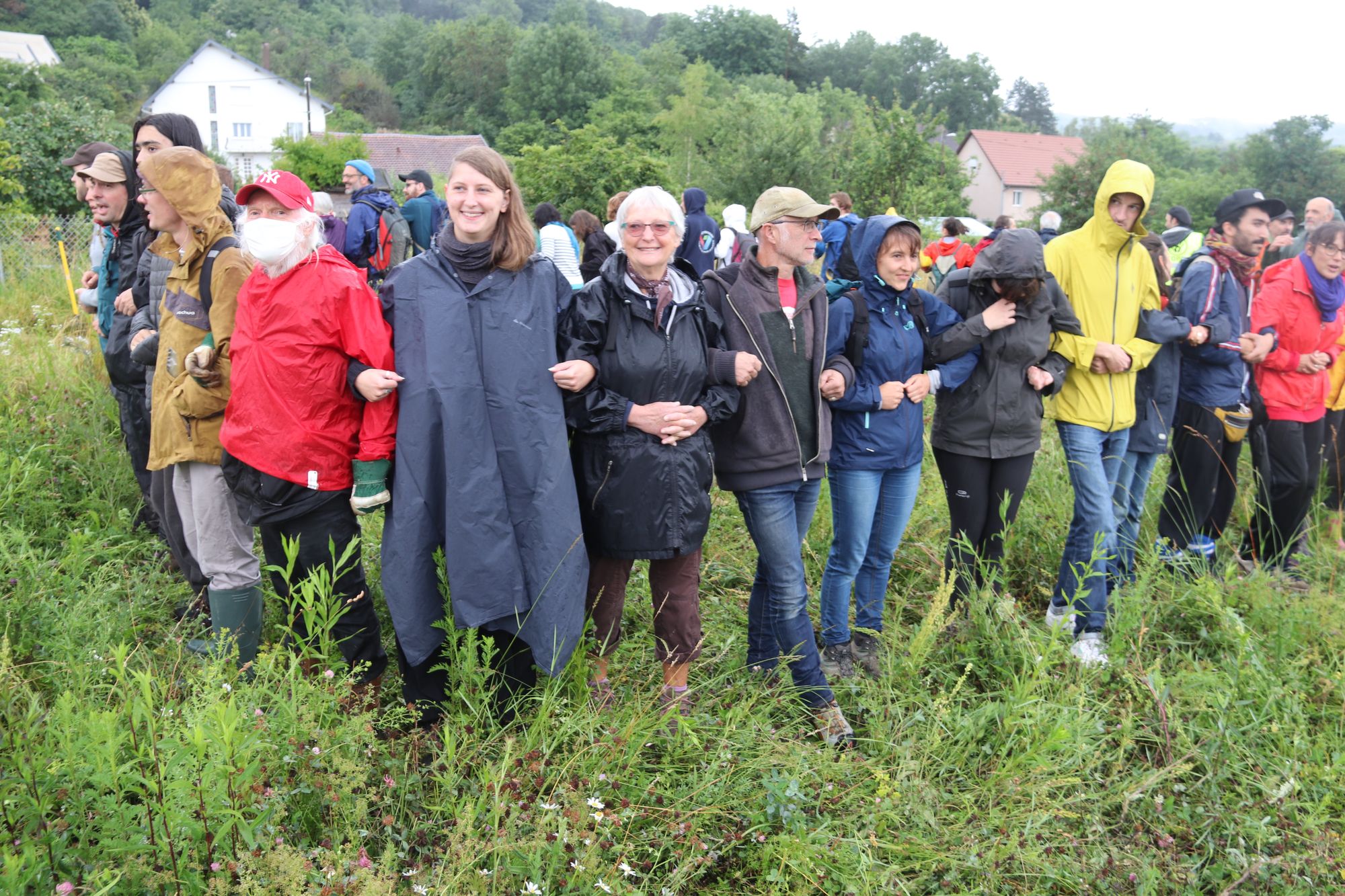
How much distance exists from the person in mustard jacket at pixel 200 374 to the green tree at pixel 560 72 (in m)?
66.5

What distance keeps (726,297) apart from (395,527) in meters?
1.43

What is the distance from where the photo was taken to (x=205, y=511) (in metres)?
3.17

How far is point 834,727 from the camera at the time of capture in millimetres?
3158

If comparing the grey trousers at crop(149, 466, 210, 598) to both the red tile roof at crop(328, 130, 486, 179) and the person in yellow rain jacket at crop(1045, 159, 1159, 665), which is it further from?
the red tile roof at crop(328, 130, 486, 179)

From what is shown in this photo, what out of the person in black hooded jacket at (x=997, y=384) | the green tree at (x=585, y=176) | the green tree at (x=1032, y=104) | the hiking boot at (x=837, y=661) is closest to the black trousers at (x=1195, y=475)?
the person in black hooded jacket at (x=997, y=384)

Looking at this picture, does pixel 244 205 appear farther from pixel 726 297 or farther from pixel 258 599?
pixel 726 297

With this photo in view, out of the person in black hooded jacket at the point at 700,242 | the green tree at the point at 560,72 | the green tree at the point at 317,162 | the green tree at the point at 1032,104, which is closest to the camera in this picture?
the person in black hooded jacket at the point at 700,242

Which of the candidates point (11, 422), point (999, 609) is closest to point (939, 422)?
point (999, 609)

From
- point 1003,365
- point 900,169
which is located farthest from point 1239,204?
point 900,169

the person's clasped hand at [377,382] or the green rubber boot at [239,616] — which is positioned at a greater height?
the person's clasped hand at [377,382]

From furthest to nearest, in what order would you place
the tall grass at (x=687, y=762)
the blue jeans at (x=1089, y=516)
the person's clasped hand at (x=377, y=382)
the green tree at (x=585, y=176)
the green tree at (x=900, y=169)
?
the green tree at (x=585, y=176)
the green tree at (x=900, y=169)
the blue jeans at (x=1089, y=516)
the person's clasped hand at (x=377, y=382)
the tall grass at (x=687, y=762)

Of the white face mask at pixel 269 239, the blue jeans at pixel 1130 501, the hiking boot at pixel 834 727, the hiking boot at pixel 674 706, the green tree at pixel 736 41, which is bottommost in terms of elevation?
the hiking boot at pixel 834 727

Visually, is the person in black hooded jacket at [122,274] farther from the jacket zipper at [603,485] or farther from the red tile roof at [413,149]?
the red tile roof at [413,149]

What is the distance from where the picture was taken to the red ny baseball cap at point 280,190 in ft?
9.30
